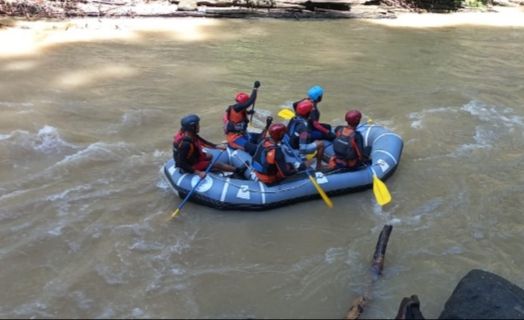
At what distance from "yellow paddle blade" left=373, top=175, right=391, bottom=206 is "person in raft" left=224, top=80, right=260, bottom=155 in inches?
56.6

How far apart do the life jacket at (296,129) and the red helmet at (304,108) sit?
64 millimetres

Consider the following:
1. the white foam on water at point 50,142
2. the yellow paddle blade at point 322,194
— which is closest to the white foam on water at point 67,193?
the white foam on water at point 50,142

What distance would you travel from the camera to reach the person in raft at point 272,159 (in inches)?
217

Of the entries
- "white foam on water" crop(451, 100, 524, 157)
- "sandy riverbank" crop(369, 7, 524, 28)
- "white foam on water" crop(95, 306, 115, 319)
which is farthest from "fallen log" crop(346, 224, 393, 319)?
"sandy riverbank" crop(369, 7, 524, 28)

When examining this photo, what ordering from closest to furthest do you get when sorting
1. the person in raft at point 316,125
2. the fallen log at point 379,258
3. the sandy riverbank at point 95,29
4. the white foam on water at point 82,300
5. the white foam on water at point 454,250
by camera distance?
1. the white foam on water at point 82,300
2. the fallen log at point 379,258
3. the white foam on water at point 454,250
4. the person in raft at point 316,125
5. the sandy riverbank at point 95,29

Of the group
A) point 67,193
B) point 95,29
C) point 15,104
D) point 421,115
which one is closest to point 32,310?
point 67,193

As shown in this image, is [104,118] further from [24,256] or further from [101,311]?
[101,311]

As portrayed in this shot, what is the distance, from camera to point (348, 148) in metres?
5.89

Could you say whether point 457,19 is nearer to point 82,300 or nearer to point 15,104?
point 15,104

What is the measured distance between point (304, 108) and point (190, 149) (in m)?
1.49

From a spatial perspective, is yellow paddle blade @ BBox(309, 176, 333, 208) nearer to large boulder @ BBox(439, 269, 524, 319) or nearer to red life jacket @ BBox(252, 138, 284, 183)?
red life jacket @ BBox(252, 138, 284, 183)

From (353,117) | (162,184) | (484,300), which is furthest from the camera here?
(162,184)

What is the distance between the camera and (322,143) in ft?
20.6

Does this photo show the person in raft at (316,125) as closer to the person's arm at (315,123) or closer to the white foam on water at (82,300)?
the person's arm at (315,123)
